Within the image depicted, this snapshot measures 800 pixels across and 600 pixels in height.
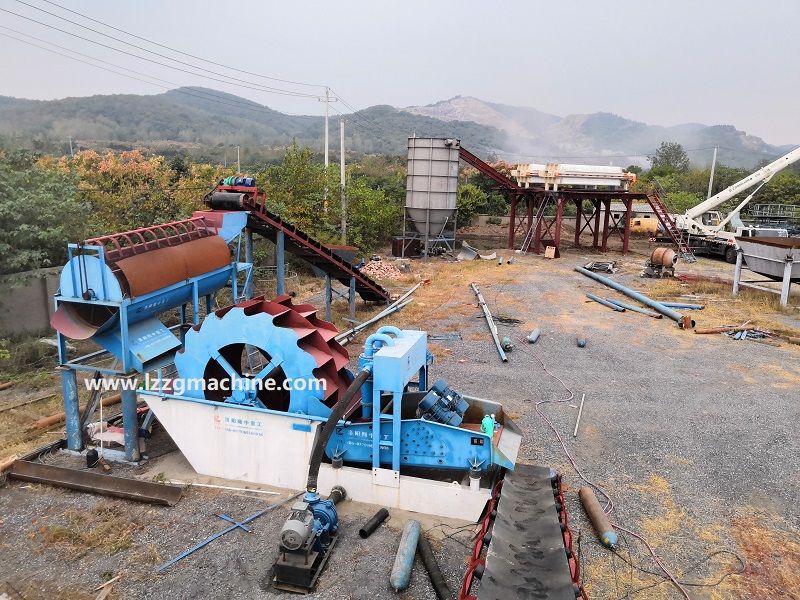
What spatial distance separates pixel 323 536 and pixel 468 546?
1762 mm

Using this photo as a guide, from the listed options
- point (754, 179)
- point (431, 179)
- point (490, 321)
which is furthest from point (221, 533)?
point (754, 179)

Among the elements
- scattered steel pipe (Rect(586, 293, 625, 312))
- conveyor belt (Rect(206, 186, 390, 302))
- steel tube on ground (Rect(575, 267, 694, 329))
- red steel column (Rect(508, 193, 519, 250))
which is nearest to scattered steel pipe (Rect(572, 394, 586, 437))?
steel tube on ground (Rect(575, 267, 694, 329))

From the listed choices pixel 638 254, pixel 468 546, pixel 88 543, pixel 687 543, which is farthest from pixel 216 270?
pixel 638 254

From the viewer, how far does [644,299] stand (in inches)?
752

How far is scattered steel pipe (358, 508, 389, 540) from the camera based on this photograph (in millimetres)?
6936

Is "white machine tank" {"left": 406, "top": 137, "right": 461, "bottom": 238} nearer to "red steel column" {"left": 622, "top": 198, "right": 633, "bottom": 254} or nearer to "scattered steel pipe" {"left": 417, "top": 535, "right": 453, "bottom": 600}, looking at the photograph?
"red steel column" {"left": 622, "top": 198, "right": 633, "bottom": 254}

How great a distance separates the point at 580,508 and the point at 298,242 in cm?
971

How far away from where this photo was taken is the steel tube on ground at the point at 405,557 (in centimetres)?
599

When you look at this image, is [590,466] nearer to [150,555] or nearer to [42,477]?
[150,555]

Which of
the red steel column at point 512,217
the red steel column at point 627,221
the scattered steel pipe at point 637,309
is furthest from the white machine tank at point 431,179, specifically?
the scattered steel pipe at point 637,309

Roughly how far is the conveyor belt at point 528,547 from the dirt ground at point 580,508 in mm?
638

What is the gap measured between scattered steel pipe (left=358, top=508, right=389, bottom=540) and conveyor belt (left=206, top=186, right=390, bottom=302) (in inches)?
310

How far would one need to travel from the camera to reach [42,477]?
320 inches

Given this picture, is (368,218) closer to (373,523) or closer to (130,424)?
(130,424)
